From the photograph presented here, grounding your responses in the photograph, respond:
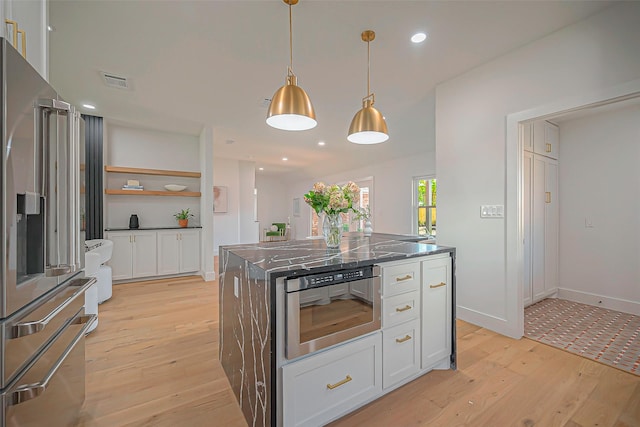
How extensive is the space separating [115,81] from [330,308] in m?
3.48

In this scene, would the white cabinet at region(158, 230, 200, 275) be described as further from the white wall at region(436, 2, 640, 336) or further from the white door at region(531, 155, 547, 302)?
the white door at region(531, 155, 547, 302)

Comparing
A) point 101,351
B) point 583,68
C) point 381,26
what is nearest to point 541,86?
point 583,68

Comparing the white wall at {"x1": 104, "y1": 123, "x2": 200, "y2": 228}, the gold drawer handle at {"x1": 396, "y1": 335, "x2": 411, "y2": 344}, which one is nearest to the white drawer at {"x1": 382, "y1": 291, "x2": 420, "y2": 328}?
the gold drawer handle at {"x1": 396, "y1": 335, "x2": 411, "y2": 344}

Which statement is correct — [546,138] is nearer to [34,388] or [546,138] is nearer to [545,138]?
[545,138]

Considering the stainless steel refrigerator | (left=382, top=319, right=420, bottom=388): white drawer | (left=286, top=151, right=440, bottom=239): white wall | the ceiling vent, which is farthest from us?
(left=286, top=151, right=440, bottom=239): white wall

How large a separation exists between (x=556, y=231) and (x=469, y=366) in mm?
2752

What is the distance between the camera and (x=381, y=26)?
2.14 metres

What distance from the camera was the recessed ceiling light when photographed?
2240mm

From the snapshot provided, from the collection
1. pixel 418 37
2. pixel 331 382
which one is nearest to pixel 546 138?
pixel 418 37

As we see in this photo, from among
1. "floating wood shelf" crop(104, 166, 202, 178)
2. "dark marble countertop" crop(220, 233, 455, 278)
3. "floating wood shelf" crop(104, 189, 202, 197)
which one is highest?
"floating wood shelf" crop(104, 166, 202, 178)

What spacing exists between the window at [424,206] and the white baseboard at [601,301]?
7.28ft

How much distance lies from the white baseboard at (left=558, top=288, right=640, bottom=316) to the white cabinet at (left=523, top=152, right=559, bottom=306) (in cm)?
14

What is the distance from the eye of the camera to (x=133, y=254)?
14.5 feet

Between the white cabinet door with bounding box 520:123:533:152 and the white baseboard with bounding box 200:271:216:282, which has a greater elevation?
the white cabinet door with bounding box 520:123:533:152
